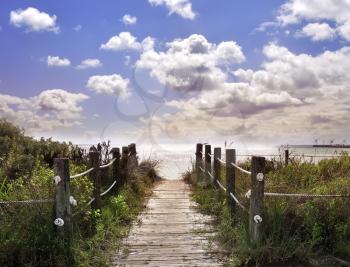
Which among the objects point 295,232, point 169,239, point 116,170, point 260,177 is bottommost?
point 169,239

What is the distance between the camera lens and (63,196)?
6.42 meters

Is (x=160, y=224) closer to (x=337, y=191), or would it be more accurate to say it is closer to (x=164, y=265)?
(x=164, y=265)

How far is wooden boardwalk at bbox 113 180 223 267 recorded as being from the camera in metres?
6.46

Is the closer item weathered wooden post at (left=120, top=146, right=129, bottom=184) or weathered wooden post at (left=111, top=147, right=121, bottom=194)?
weathered wooden post at (left=111, top=147, right=121, bottom=194)

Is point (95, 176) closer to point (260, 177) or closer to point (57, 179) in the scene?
point (57, 179)

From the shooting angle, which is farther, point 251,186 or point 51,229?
point 251,186

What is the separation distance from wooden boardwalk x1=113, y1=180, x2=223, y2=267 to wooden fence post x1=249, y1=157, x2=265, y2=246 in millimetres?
616

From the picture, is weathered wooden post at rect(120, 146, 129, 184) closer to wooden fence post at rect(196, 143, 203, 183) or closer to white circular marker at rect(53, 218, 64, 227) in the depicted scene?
wooden fence post at rect(196, 143, 203, 183)

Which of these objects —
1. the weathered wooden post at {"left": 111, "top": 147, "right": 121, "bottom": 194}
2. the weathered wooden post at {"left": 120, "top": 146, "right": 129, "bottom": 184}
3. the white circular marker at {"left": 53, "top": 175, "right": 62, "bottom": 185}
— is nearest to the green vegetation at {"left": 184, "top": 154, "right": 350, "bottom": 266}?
the white circular marker at {"left": 53, "top": 175, "right": 62, "bottom": 185}

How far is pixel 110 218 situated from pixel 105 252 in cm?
140

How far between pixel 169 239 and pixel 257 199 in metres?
1.70

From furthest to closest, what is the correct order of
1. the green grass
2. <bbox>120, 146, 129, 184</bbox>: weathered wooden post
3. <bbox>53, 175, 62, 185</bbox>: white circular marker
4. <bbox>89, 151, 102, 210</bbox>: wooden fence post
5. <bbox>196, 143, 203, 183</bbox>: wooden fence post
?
<bbox>196, 143, 203, 183</bbox>: wooden fence post < <bbox>120, 146, 129, 184</bbox>: weathered wooden post < <bbox>89, 151, 102, 210</bbox>: wooden fence post < <bbox>53, 175, 62, 185</bbox>: white circular marker < the green grass

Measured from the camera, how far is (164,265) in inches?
245

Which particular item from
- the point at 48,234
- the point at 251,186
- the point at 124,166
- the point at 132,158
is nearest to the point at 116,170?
the point at 124,166
